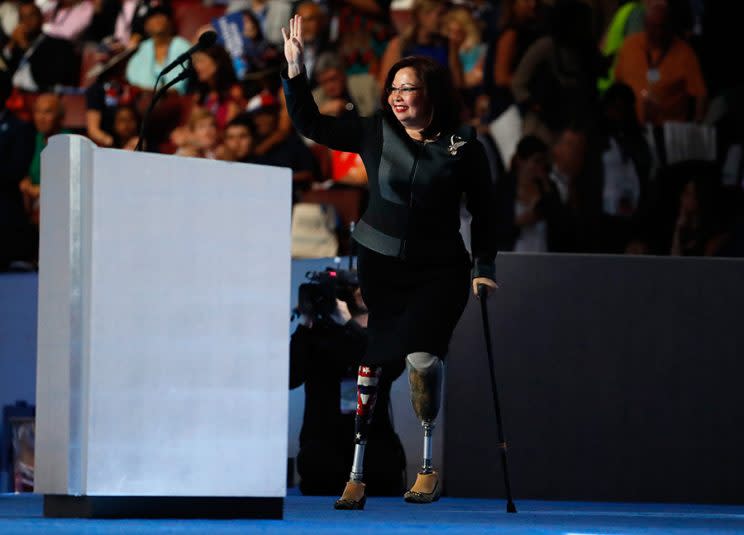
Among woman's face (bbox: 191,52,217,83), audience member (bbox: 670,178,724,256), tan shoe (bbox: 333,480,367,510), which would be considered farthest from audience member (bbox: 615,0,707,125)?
tan shoe (bbox: 333,480,367,510)

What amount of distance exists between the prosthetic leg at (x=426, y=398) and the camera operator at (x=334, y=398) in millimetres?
676

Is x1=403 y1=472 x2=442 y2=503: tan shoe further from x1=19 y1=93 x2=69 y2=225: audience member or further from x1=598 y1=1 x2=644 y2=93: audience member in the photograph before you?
x1=19 y1=93 x2=69 y2=225: audience member

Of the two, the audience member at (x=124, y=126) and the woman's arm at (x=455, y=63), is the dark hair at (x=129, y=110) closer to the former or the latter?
the audience member at (x=124, y=126)

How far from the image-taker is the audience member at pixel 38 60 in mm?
7613

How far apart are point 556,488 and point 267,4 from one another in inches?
149

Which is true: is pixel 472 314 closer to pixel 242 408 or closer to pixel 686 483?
pixel 686 483

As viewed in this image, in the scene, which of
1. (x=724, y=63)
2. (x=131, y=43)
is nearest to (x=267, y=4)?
(x=131, y=43)

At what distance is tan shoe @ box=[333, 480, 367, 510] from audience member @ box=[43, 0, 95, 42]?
499 cm

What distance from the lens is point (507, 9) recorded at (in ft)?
22.7

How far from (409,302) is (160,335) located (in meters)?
1.05

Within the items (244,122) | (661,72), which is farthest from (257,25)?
(661,72)

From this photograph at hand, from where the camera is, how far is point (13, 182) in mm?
7133

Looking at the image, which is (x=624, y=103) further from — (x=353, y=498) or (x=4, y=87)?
(x=353, y=498)

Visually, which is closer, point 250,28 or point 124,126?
point 124,126
